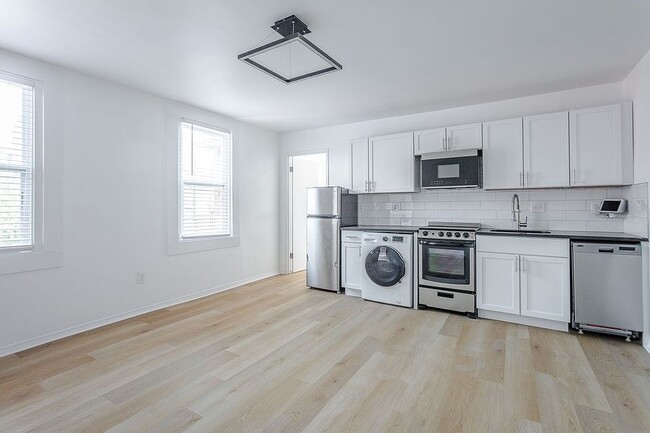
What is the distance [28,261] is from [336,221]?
327cm

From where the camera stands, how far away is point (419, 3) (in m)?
2.07

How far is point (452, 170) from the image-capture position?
3.83 meters

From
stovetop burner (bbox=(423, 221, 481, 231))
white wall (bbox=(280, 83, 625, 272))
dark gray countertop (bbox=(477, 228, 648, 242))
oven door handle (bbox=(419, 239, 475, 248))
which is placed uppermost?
white wall (bbox=(280, 83, 625, 272))

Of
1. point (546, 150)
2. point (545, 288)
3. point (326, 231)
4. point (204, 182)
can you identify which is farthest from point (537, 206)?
point (204, 182)

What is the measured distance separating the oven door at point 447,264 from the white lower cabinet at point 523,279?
10cm

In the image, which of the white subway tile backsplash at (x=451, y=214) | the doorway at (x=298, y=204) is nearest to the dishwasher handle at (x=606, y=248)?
the white subway tile backsplash at (x=451, y=214)

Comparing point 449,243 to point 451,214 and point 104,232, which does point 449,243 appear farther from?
point 104,232

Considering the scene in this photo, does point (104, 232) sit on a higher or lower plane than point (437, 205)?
lower

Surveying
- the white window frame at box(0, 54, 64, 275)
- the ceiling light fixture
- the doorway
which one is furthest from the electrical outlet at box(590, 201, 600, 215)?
the white window frame at box(0, 54, 64, 275)

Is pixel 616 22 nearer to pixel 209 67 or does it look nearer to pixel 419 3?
pixel 419 3

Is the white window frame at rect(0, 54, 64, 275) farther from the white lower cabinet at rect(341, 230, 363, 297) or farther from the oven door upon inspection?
the oven door

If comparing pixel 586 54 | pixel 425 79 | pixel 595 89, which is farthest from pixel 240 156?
pixel 595 89

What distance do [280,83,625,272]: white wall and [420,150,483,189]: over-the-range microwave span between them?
2.15 feet

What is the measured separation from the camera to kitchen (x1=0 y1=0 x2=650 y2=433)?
6.81 ft
